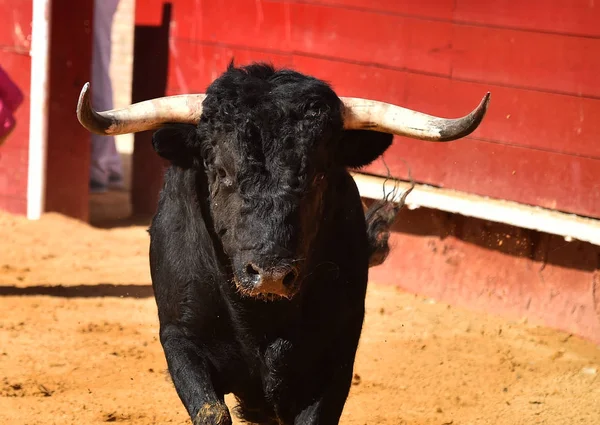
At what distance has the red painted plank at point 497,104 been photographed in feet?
18.7

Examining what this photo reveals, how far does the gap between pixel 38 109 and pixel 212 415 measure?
487cm

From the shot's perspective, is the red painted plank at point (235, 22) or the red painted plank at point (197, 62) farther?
the red painted plank at point (197, 62)

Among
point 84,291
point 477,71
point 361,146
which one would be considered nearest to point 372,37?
point 477,71

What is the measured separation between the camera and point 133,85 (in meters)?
8.13

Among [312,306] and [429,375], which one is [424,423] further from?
[312,306]

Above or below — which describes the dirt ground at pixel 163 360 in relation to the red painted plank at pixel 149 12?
below

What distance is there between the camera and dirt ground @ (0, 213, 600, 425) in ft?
14.6

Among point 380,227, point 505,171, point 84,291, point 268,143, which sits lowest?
point 84,291

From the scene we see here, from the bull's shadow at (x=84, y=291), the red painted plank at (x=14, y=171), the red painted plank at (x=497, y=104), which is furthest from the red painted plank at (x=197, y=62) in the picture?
the bull's shadow at (x=84, y=291)

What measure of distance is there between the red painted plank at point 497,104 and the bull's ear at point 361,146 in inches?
95.7

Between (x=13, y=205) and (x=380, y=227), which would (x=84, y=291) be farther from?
(x=380, y=227)

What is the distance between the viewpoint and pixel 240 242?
118 inches

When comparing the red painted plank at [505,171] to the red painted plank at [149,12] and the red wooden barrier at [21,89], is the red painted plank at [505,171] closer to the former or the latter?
the red painted plank at [149,12]

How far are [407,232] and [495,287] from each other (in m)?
0.67
